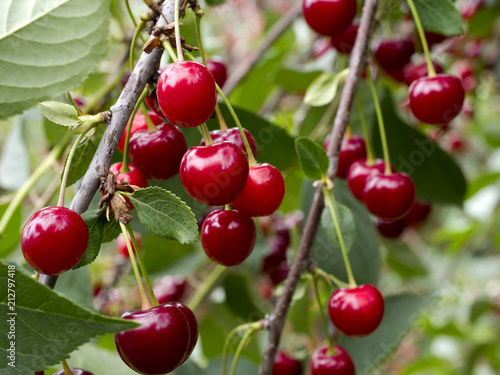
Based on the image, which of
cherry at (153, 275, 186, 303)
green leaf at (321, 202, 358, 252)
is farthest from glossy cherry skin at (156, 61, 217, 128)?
cherry at (153, 275, 186, 303)

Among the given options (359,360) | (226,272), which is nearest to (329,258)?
(359,360)

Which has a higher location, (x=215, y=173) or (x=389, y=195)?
(x=215, y=173)

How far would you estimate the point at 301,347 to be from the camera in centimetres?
112

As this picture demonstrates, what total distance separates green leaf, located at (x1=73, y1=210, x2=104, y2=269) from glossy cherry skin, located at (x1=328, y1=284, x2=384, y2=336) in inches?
13.8

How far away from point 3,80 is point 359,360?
2.53 ft

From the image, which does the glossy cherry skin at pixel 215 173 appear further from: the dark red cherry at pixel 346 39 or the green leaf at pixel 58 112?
the dark red cherry at pixel 346 39

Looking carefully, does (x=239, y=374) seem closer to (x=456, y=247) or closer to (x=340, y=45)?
(x=340, y=45)

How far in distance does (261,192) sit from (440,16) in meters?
0.49

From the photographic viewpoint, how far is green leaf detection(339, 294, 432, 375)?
958mm

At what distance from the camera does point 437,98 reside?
31.4 inches

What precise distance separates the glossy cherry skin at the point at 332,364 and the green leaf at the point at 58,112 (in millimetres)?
502

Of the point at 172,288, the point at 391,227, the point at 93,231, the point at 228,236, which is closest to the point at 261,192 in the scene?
the point at 228,236

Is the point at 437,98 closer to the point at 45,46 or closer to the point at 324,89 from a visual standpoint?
the point at 324,89

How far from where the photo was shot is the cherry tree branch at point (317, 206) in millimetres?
746
